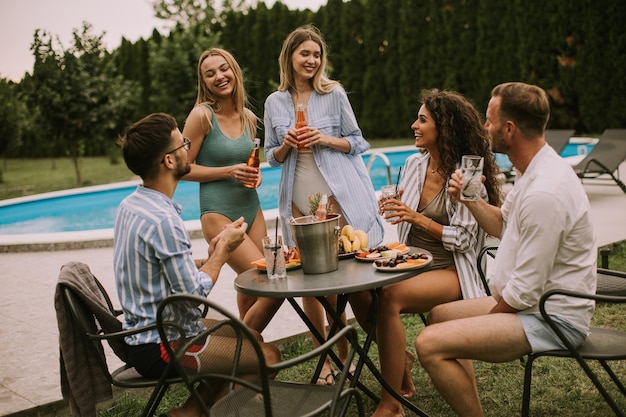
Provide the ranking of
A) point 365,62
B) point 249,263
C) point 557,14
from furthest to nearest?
point 365,62 → point 557,14 → point 249,263

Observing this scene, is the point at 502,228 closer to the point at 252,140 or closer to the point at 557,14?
the point at 252,140

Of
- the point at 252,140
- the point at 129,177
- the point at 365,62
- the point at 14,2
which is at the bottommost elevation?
the point at 129,177

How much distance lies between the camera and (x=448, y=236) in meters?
3.12

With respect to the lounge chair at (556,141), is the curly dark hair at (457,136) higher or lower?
higher

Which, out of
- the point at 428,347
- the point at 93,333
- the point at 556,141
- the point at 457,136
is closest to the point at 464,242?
the point at 457,136

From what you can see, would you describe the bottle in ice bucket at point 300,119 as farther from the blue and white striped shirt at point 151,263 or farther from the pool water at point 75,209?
the pool water at point 75,209

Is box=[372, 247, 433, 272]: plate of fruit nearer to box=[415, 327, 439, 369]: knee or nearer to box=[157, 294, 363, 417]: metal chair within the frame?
box=[415, 327, 439, 369]: knee

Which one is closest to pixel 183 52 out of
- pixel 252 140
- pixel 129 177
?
pixel 129 177

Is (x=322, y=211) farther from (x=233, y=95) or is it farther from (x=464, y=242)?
(x=233, y=95)

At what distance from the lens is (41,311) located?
5074mm

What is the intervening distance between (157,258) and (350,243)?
0.91m

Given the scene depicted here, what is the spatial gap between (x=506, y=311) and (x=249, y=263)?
137 centimetres

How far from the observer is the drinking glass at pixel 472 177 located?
102 inches

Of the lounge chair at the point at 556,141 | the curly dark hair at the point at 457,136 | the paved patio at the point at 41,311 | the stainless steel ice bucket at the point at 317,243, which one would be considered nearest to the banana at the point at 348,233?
the stainless steel ice bucket at the point at 317,243
